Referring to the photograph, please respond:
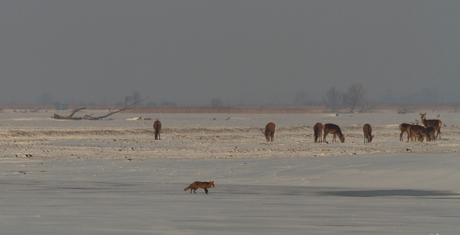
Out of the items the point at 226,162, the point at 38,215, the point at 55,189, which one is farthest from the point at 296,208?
the point at 226,162

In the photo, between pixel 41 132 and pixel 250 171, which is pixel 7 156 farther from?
pixel 41 132

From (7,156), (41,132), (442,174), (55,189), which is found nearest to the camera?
(55,189)

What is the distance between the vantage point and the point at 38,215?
8.20m

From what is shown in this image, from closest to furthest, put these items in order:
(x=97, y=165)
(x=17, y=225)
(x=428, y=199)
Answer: (x=17, y=225)
(x=428, y=199)
(x=97, y=165)

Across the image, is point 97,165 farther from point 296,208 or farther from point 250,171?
point 296,208

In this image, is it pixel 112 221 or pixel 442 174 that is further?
pixel 442 174

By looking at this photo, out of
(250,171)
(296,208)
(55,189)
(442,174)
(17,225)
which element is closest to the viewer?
(17,225)

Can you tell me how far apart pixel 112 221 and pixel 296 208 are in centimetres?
310

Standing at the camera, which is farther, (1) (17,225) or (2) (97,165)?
(2) (97,165)

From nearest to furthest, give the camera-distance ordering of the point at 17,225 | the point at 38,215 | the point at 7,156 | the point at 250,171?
the point at 17,225 → the point at 38,215 → the point at 250,171 → the point at 7,156

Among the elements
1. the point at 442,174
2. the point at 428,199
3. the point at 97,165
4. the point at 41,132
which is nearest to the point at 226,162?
the point at 97,165

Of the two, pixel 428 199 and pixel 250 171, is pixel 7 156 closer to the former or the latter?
pixel 250 171

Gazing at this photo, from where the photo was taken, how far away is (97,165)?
18156 millimetres

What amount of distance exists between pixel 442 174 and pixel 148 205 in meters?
8.45
